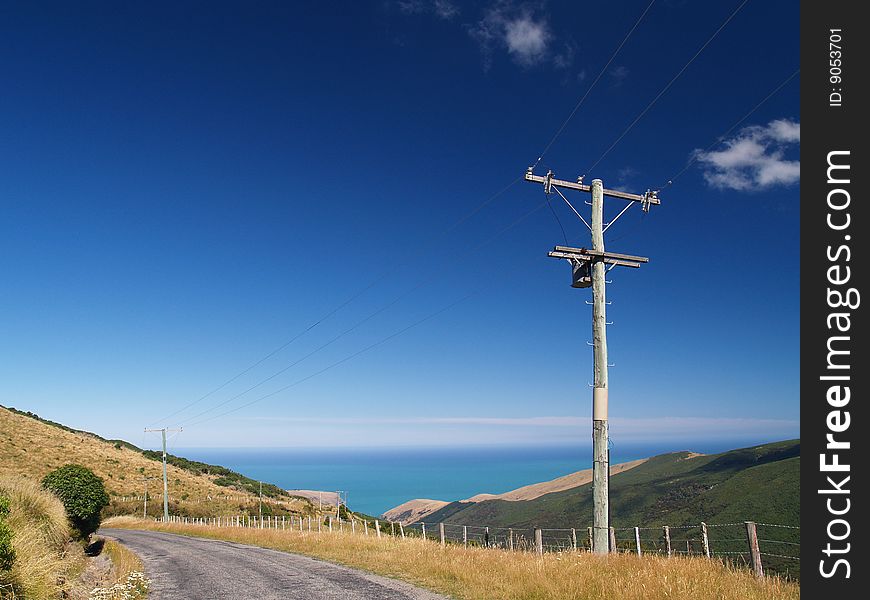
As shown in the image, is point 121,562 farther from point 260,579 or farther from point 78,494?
point 260,579

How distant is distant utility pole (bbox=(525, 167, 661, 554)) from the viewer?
591 inches

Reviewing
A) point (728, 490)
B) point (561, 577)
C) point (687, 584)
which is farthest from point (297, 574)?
point (728, 490)

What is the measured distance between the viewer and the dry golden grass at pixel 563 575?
32.9 feet

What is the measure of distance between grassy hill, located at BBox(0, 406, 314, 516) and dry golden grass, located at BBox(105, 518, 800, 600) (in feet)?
177

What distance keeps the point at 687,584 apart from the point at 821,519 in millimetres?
3284

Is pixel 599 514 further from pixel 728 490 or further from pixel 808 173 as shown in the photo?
pixel 728 490

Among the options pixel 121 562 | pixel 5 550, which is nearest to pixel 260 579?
pixel 5 550

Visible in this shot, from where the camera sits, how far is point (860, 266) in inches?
312

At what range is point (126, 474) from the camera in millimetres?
75625

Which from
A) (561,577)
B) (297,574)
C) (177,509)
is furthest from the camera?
(177,509)

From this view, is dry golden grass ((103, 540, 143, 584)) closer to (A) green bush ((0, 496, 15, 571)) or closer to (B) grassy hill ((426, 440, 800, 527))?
(A) green bush ((0, 496, 15, 571))

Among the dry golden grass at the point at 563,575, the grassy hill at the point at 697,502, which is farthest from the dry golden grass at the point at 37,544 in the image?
the grassy hill at the point at 697,502

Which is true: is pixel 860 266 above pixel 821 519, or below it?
above

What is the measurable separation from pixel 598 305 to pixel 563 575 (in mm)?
6995
